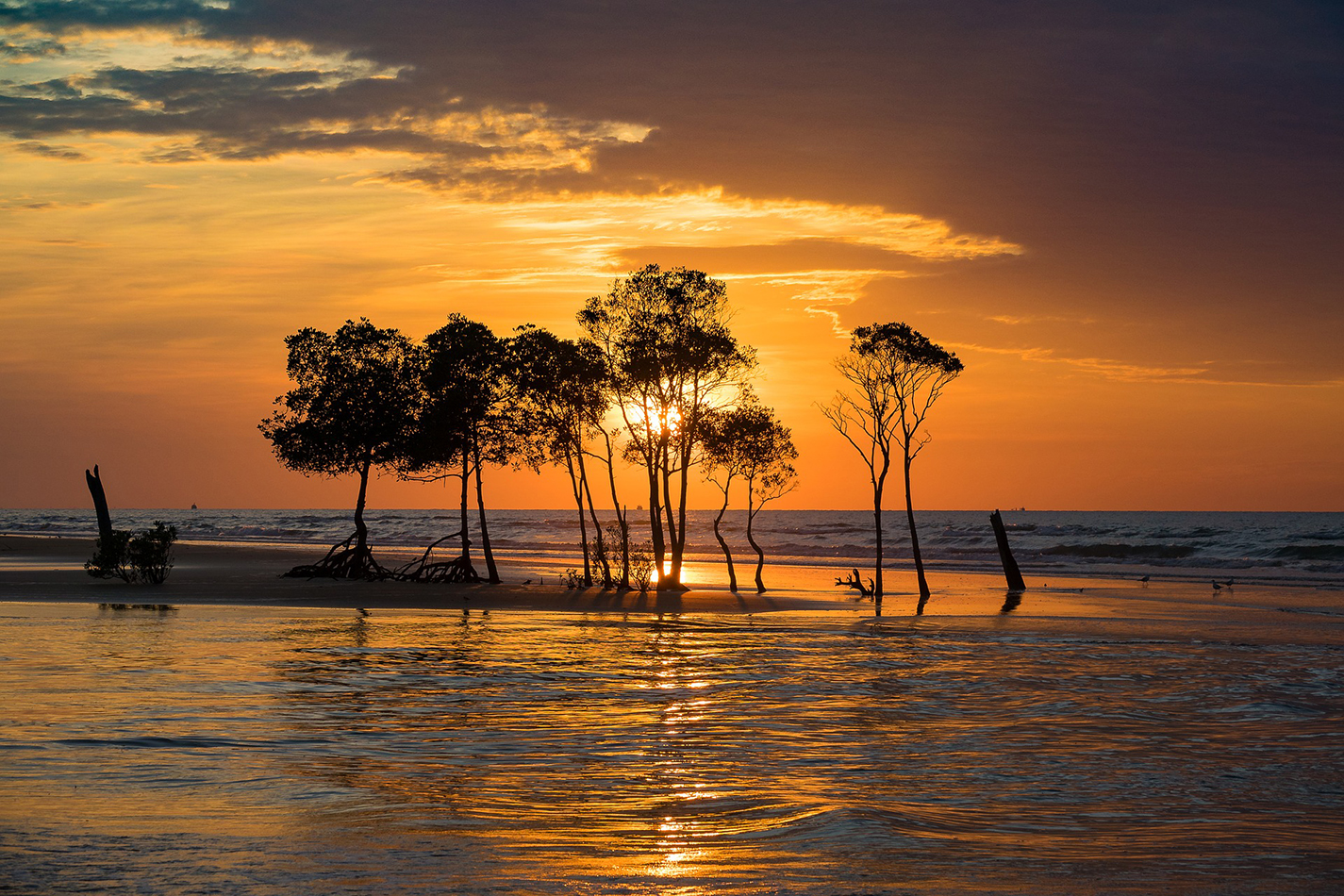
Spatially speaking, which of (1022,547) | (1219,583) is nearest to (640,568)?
(1219,583)

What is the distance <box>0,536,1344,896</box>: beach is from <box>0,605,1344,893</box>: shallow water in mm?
55

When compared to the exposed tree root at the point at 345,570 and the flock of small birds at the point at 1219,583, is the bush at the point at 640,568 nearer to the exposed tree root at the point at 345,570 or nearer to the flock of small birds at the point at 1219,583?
the exposed tree root at the point at 345,570

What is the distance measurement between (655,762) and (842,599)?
112 feet

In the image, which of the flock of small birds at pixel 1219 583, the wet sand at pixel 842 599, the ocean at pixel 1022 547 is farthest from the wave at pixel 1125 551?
the wet sand at pixel 842 599

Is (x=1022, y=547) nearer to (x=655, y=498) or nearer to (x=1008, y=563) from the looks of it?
(x=1008, y=563)

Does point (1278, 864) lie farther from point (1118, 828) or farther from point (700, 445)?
point (700, 445)

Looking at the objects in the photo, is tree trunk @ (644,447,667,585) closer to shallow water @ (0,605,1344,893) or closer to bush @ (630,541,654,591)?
bush @ (630,541,654,591)

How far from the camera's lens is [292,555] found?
248 ft

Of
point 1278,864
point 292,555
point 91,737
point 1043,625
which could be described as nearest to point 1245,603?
point 1043,625

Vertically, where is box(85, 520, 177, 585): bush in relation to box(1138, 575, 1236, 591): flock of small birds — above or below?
above

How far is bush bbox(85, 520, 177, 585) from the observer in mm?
44156

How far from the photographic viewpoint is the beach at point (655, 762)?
8.48m

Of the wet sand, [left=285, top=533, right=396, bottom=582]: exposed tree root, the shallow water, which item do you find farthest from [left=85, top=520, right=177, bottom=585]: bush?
the shallow water

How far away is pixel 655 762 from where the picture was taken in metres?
12.7
